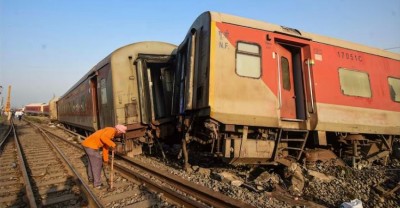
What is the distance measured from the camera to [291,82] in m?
8.02

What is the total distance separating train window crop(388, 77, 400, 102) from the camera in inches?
381

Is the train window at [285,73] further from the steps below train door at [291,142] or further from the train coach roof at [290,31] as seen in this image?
the steps below train door at [291,142]

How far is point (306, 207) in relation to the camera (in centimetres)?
530

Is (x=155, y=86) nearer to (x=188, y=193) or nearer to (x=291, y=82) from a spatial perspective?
(x=291, y=82)

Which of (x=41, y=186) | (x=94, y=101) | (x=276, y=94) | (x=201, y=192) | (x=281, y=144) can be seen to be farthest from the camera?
(x=94, y=101)

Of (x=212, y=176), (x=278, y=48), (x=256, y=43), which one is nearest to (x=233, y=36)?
(x=256, y=43)

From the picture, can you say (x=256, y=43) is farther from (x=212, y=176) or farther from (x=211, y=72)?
(x=212, y=176)

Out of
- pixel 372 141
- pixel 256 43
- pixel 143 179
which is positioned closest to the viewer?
pixel 143 179

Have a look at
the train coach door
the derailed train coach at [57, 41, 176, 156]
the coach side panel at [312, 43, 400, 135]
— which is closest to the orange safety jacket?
the derailed train coach at [57, 41, 176, 156]

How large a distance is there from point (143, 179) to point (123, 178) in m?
0.90

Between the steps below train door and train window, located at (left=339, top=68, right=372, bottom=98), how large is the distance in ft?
6.04

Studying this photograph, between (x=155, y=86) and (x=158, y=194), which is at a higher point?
(x=155, y=86)

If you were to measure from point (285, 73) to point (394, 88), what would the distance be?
420cm

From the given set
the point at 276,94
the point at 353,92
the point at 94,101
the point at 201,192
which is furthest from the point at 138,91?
the point at 353,92
